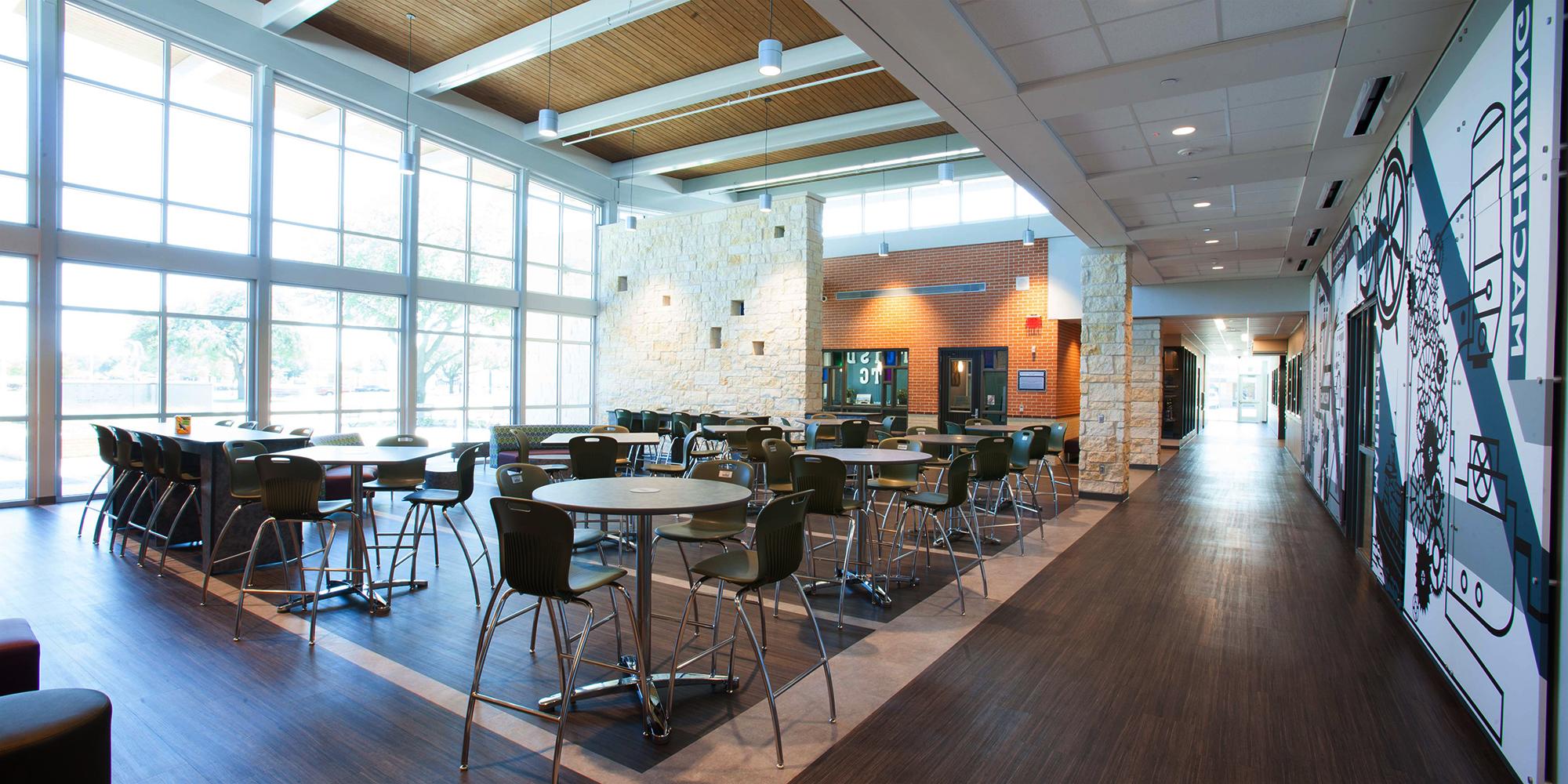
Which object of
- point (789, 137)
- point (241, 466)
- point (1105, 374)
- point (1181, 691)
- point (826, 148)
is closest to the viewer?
point (1181, 691)

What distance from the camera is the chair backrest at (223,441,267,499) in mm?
4934

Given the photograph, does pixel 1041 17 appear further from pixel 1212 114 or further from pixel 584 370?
pixel 584 370

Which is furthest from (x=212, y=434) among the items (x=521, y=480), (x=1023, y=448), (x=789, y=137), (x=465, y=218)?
(x=789, y=137)

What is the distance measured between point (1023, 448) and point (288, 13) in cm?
917

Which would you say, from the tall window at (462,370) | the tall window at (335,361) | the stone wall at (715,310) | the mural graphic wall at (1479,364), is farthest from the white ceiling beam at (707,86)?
the mural graphic wall at (1479,364)

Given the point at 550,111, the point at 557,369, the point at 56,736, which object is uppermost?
the point at 550,111

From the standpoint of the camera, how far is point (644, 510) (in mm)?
2732

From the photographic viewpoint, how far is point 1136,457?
1288 centimetres

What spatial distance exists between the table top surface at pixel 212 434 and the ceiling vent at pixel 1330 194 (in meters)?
8.42

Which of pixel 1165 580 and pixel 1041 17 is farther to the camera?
pixel 1165 580

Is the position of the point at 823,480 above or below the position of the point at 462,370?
below

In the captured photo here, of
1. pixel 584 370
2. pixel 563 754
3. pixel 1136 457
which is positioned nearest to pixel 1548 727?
pixel 563 754

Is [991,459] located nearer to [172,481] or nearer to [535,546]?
[535,546]

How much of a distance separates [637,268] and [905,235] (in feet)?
15.8
